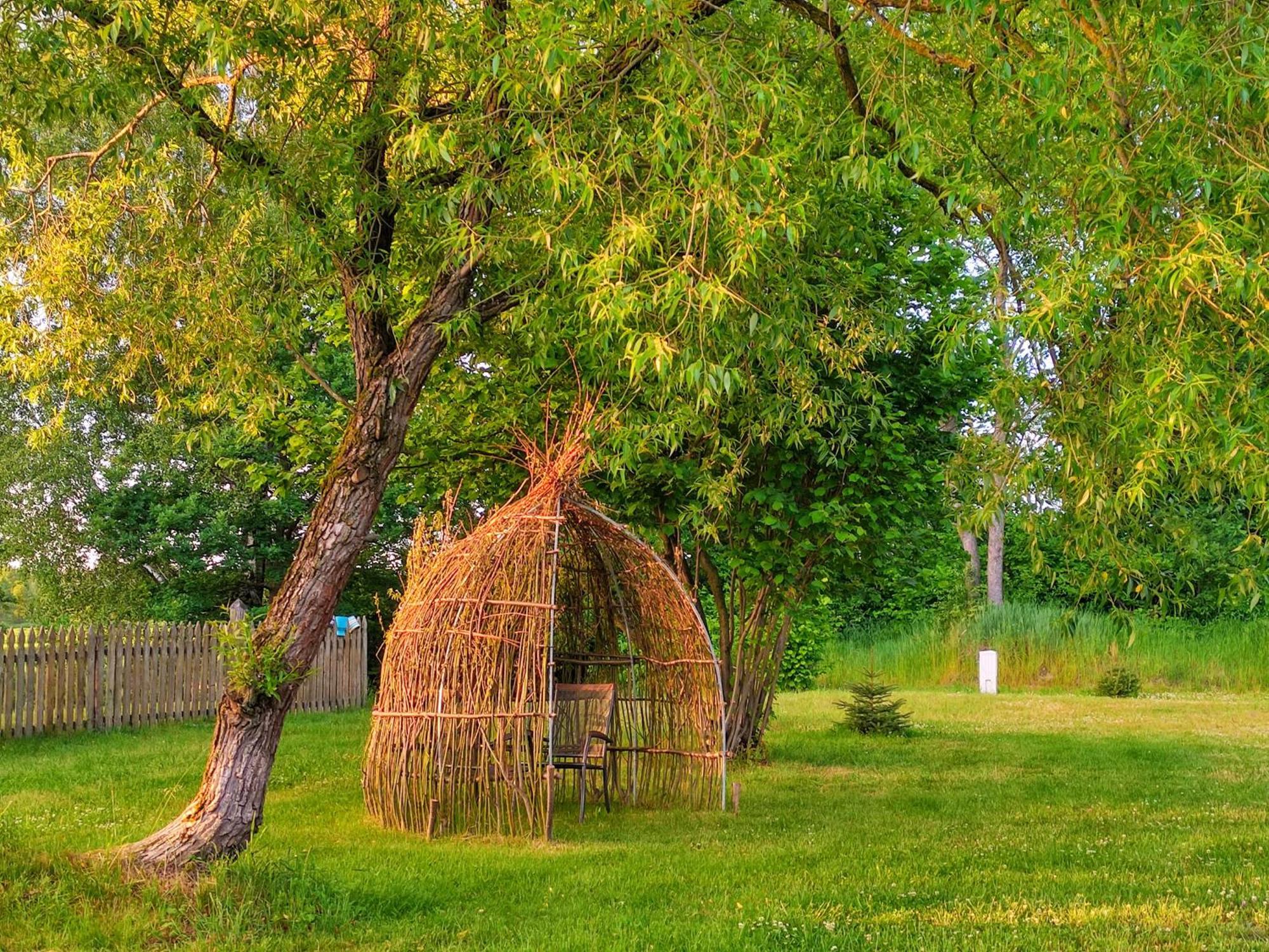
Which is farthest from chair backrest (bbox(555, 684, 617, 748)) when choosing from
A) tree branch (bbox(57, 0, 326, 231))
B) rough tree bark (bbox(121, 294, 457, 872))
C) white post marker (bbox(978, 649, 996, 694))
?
white post marker (bbox(978, 649, 996, 694))

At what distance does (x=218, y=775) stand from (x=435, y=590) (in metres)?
2.48

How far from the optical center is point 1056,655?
23.8m

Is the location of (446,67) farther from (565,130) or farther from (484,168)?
(565,130)

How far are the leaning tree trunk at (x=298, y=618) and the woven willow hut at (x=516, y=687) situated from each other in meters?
1.53

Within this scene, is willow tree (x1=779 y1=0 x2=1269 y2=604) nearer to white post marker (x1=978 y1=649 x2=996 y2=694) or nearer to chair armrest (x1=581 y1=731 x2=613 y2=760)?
chair armrest (x1=581 y1=731 x2=613 y2=760)

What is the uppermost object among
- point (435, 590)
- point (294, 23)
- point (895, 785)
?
point (294, 23)

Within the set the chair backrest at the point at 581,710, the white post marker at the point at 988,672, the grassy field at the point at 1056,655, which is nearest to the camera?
the chair backrest at the point at 581,710

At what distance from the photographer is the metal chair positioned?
896 cm

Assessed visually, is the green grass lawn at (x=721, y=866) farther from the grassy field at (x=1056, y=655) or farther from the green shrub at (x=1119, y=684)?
the grassy field at (x=1056, y=655)

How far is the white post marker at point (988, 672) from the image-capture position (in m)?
22.2

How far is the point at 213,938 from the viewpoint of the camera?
18.2 ft

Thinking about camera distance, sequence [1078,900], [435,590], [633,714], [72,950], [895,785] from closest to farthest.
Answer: [72,950] < [1078,900] < [435,590] < [633,714] < [895,785]

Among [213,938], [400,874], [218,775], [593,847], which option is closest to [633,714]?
[593,847]

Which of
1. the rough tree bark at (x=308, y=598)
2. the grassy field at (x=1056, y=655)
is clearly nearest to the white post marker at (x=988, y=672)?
the grassy field at (x=1056, y=655)
